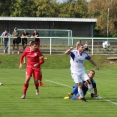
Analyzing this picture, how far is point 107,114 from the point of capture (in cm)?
1253

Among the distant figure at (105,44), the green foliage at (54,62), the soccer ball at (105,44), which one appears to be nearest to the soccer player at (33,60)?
the green foliage at (54,62)

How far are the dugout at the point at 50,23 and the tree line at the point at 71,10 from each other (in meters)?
13.6

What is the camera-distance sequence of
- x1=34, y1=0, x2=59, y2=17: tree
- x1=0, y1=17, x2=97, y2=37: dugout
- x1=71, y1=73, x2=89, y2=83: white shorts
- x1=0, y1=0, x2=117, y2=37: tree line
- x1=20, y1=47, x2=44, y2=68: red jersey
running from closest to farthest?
x1=71, y1=73, x2=89, y2=83: white shorts, x1=20, y1=47, x2=44, y2=68: red jersey, x1=0, y1=17, x2=97, y2=37: dugout, x1=0, y1=0, x2=117, y2=37: tree line, x1=34, y1=0, x2=59, y2=17: tree

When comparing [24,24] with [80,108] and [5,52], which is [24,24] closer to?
[5,52]

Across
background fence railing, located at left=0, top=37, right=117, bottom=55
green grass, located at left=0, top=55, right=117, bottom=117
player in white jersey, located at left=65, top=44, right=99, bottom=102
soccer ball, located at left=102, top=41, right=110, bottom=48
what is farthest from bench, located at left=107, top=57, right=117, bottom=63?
player in white jersey, located at left=65, top=44, right=99, bottom=102

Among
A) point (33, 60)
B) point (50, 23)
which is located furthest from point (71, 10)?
point (33, 60)

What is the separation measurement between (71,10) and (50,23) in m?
43.3

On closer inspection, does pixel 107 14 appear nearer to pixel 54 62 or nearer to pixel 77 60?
pixel 54 62

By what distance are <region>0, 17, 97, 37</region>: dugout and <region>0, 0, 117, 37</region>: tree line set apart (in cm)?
1365

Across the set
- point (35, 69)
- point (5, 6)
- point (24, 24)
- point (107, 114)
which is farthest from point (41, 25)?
point (107, 114)

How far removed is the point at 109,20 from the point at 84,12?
88.2 feet

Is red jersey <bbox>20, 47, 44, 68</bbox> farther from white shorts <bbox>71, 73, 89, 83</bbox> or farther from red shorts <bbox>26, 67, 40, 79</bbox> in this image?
white shorts <bbox>71, 73, 89, 83</bbox>

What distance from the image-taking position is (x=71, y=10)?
101438 millimetres

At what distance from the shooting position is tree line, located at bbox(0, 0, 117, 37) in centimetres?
7475
